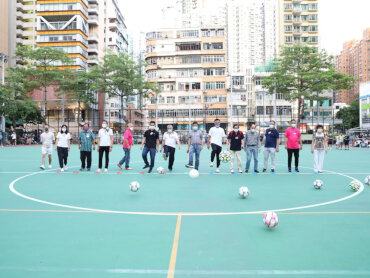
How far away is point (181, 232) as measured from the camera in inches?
214

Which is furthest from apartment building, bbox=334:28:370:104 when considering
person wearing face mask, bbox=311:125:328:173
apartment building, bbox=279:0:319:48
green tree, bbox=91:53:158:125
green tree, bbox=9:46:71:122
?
person wearing face mask, bbox=311:125:328:173

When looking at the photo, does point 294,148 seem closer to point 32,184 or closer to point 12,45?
point 32,184

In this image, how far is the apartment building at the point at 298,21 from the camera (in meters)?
79.1

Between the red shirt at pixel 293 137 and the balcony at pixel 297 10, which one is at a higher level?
the balcony at pixel 297 10

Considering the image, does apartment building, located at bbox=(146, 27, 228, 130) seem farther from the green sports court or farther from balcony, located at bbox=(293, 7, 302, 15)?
the green sports court

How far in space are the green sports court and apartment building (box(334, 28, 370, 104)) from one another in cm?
13884

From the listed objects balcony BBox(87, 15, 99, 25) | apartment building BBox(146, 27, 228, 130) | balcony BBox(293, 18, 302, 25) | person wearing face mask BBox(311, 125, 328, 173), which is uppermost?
balcony BBox(293, 18, 302, 25)

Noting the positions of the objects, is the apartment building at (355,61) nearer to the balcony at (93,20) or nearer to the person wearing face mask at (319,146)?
the balcony at (93,20)

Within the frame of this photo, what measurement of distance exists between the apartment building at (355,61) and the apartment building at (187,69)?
84.9 metres

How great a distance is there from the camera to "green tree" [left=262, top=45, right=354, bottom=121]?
41688mm

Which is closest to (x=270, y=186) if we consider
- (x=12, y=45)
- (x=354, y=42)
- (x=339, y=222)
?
(x=339, y=222)

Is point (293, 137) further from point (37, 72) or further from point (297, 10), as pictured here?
point (297, 10)

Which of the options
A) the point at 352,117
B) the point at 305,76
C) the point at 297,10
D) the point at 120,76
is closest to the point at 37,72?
the point at 120,76

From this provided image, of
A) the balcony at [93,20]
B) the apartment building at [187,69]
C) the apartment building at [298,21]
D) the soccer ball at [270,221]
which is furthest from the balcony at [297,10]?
the soccer ball at [270,221]
